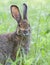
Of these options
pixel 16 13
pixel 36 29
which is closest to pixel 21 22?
pixel 16 13

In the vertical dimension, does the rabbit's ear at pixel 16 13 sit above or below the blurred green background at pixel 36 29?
above

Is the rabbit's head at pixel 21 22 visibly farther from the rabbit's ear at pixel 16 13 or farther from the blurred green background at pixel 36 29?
the blurred green background at pixel 36 29

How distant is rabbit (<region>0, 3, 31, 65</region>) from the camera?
7.66 m

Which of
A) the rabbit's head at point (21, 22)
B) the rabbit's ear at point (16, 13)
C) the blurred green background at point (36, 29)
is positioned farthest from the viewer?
the rabbit's ear at point (16, 13)

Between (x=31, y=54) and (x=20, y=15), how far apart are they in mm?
836

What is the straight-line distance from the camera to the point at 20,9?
869 centimetres

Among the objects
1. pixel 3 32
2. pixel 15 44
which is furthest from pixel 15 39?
pixel 3 32

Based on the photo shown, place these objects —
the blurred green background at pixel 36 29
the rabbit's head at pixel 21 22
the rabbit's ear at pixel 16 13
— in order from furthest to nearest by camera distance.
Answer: the rabbit's ear at pixel 16 13 < the rabbit's head at pixel 21 22 < the blurred green background at pixel 36 29

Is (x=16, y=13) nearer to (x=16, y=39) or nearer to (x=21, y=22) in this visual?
(x=21, y=22)

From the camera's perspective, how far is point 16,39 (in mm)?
7875

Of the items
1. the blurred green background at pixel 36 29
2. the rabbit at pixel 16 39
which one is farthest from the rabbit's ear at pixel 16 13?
the blurred green background at pixel 36 29

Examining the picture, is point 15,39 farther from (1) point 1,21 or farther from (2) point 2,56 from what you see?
(1) point 1,21

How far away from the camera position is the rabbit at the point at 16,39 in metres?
7.66

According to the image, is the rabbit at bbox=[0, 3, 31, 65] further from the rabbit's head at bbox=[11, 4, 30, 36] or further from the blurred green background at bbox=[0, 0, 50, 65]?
the blurred green background at bbox=[0, 0, 50, 65]
